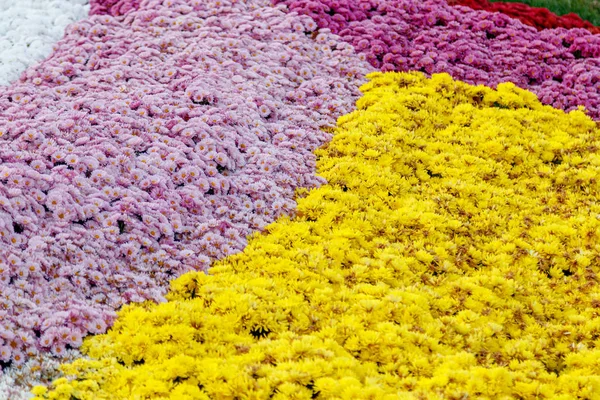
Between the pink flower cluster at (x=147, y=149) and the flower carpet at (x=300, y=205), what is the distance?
0.07 ft

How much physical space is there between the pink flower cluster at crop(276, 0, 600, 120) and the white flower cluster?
270 cm

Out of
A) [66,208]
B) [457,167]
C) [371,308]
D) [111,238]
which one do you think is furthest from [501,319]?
[66,208]

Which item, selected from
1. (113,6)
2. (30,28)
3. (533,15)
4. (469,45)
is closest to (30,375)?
(30,28)

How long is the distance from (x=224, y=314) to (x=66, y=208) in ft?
4.81

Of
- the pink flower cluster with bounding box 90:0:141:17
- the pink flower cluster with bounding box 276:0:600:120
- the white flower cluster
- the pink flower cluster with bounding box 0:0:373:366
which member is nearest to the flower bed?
the pink flower cluster with bounding box 276:0:600:120

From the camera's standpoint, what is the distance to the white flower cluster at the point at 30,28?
25.7 feet

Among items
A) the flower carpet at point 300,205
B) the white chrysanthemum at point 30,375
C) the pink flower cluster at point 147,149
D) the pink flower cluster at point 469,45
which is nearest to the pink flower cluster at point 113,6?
the flower carpet at point 300,205

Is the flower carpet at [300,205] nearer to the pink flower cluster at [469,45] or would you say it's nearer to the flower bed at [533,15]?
the pink flower cluster at [469,45]

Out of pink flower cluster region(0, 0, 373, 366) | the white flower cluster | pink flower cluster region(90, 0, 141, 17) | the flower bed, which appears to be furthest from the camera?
the flower bed

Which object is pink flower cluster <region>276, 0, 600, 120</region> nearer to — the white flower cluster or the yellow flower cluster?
the yellow flower cluster

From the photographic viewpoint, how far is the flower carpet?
4316mm

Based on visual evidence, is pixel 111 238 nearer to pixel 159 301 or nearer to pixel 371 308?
pixel 159 301

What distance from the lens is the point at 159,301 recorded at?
15.9 ft

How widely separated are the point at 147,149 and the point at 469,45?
4139 millimetres
